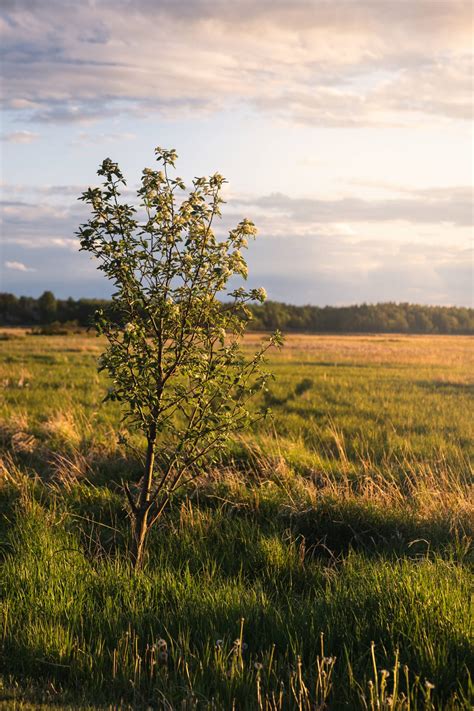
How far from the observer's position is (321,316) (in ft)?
434

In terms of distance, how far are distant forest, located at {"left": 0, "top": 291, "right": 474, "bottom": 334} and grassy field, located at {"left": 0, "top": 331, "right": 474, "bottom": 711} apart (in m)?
95.2

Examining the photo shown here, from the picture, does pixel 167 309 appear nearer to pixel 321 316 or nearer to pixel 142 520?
pixel 142 520

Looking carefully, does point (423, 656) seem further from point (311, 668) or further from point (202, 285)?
point (202, 285)

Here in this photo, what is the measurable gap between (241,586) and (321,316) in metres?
127

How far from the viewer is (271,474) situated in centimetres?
1062

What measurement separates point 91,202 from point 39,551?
3.64m

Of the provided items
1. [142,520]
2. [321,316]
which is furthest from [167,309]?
[321,316]

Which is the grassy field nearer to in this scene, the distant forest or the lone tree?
the lone tree

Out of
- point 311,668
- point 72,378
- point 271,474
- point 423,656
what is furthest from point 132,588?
point 72,378

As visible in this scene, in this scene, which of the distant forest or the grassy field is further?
the distant forest

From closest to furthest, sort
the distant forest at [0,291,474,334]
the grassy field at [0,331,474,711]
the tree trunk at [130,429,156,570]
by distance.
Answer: the grassy field at [0,331,474,711] → the tree trunk at [130,429,156,570] → the distant forest at [0,291,474,334]

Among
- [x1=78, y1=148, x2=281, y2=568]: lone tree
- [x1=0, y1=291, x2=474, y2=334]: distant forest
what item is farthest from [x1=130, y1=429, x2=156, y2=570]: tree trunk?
[x1=0, y1=291, x2=474, y2=334]: distant forest

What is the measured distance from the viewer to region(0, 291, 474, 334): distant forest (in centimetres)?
10831

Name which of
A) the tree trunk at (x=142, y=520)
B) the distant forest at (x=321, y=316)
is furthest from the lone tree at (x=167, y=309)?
the distant forest at (x=321, y=316)
